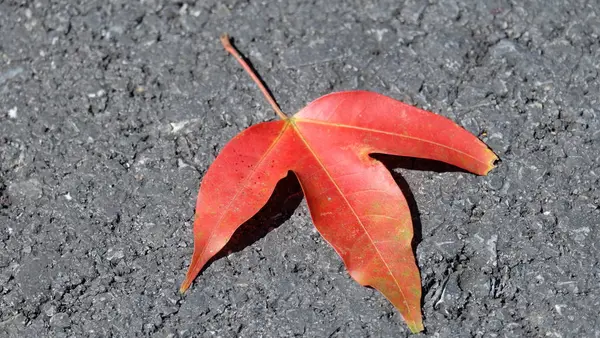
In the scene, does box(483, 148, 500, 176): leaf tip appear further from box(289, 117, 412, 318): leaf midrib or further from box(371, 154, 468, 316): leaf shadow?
box(289, 117, 412, 318): leaf midrib

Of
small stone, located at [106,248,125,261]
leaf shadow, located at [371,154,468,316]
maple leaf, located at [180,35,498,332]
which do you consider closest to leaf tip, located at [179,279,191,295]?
maple leaf, located at [180,35,498,332]

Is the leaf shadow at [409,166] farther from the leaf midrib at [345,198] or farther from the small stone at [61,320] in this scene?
the small stone at [61,320]

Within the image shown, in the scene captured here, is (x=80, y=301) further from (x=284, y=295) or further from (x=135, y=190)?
(x=284, y=295)

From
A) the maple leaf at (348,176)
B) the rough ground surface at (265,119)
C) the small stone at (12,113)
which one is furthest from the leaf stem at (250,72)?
the small stone at (12,113)

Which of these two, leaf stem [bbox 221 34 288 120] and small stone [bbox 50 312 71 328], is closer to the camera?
small stone [bbox 50 312 71 328]

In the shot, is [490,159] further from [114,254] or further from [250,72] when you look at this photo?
[114,254]
